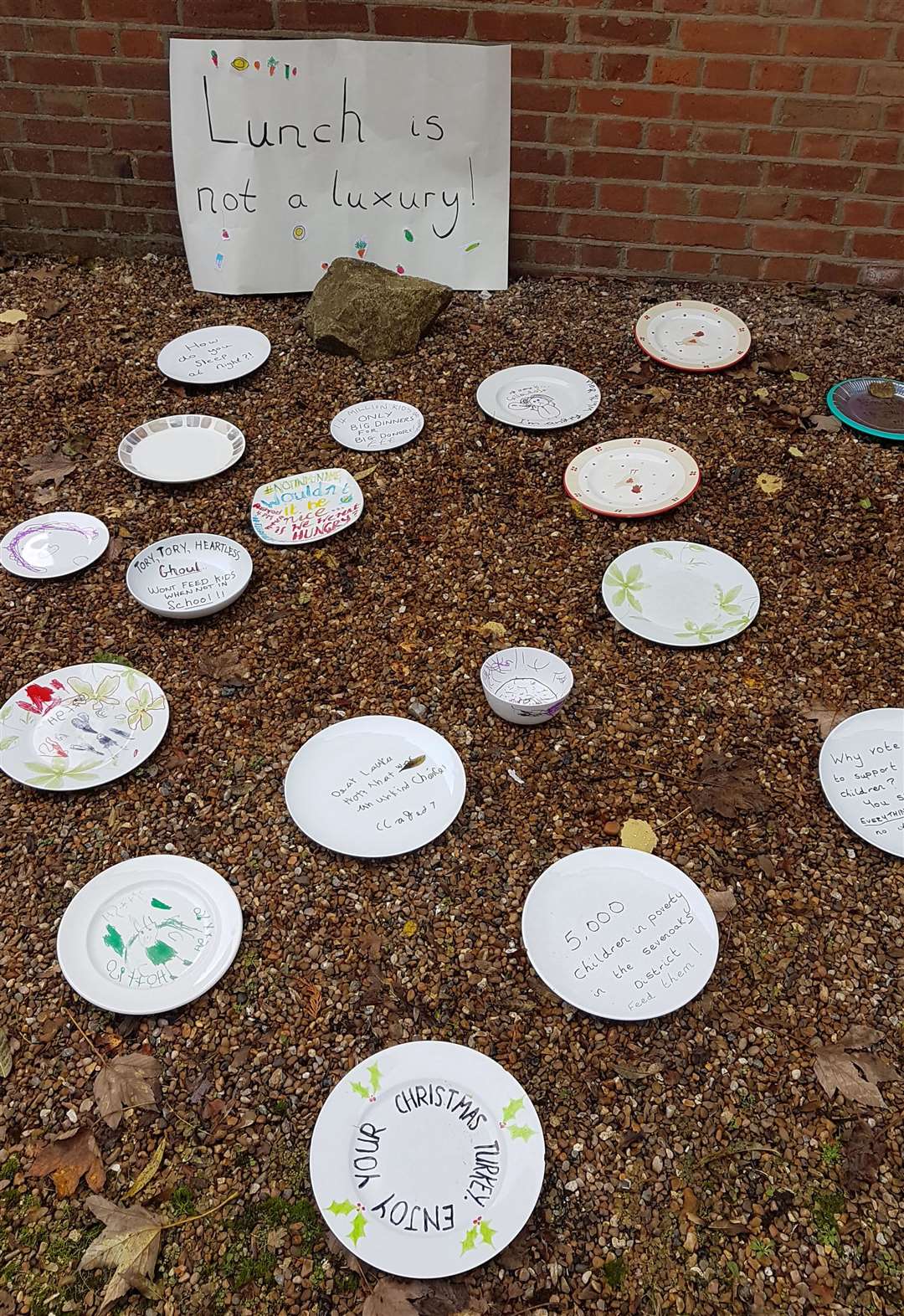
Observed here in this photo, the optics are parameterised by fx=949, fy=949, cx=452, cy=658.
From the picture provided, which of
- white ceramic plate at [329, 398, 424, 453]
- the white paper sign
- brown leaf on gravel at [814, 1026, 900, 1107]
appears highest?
the white paper sign

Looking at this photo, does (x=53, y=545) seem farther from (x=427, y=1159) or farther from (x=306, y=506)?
(x=427, y=1159)

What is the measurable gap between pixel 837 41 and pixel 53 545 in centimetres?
285

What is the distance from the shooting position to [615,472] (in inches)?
110

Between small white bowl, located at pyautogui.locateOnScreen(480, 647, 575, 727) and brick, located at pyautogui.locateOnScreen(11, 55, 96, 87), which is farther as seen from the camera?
brick, located at pyautogui.locateOnScreen(11, 55, 96, 87)

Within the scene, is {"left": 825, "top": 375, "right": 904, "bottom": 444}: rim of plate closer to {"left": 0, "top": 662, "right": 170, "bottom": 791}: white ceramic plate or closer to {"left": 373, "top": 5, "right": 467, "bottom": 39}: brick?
{"left": 373, "top": 5, "right": 467, "bottom": 39}: brick

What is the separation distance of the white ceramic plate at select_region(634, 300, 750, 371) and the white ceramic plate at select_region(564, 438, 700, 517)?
0.50m

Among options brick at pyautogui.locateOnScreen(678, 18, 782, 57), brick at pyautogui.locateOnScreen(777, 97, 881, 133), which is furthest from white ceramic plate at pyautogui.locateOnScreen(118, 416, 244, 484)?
brick at pyautogui.locateOnScreen(777, 97, 881, 133)

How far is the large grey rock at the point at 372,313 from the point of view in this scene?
3164mm

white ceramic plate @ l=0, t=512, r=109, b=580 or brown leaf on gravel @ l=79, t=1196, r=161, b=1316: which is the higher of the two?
white ceramic plate @ l=0, t=512, r=109, b=580

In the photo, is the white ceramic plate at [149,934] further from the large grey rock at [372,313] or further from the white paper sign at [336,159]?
the white paper sign at [336,159]

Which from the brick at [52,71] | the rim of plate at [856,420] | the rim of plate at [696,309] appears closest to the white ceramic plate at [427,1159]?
the rim of plate at [856,420]

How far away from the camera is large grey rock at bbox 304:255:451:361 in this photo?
3164 mm

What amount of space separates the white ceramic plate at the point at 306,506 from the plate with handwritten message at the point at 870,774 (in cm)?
139

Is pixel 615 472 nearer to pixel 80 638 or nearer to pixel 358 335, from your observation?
pixel 358 335
